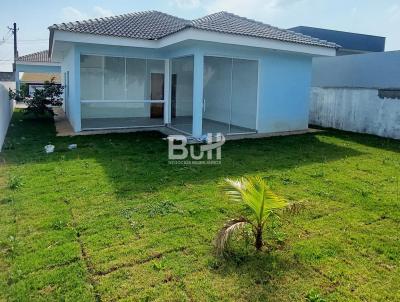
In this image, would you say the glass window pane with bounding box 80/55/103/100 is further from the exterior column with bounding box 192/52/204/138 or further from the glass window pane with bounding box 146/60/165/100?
the exterior column with bounding box 192/52/204/138

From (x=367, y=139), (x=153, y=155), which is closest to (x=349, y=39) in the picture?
(x=367, y=139)

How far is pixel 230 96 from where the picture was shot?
14133 mm

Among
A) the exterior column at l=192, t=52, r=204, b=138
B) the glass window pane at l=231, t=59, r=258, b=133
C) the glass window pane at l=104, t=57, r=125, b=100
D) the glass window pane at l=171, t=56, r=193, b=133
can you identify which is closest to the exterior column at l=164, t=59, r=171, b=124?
the glass window pane at l=171, t=56, r=193, b=133

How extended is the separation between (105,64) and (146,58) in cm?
166

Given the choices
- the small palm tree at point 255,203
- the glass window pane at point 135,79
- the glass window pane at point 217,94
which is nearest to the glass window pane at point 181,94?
the glass window pane at point 217,94

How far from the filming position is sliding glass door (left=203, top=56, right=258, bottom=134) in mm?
13570

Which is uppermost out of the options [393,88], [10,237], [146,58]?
[146,58]

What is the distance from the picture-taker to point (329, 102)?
16.6m

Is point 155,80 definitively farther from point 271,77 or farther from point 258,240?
point 258,240

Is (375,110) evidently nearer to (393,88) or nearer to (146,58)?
(393,88)

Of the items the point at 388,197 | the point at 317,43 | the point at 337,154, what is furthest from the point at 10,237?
the point at 317,43

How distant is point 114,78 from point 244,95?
5404 mm

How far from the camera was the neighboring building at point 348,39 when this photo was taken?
26591 mm

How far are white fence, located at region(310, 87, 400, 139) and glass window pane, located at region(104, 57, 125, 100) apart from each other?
9.25 meters
